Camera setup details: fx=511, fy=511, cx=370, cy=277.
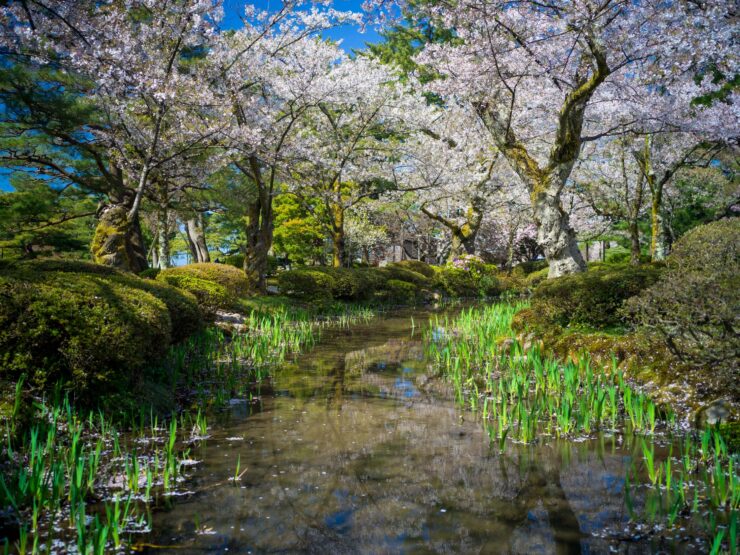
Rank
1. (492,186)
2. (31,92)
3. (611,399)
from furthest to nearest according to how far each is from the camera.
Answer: (492,186), (31,92), (611,399)

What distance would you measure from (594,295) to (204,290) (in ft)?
25.4

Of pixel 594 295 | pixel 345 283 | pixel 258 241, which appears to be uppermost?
pixel 258 241

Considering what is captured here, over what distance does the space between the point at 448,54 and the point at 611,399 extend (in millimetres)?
9218

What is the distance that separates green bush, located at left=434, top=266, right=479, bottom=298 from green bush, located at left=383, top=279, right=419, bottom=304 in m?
2.69

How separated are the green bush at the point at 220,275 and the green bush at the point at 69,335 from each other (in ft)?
22.7

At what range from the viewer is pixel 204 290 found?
1101 centimetres

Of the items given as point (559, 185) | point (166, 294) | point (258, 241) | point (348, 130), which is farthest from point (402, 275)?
point (166, 294)

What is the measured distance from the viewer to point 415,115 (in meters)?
20.2

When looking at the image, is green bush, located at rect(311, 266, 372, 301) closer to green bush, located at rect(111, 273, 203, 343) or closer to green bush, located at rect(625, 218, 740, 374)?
green bush, located at rect(111, 273, 203, 343)

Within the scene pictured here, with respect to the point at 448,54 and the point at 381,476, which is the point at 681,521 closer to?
the point at 381,476

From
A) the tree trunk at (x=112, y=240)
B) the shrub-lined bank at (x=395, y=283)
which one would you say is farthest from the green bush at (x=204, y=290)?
the shrub-lined bank at (x=395, y=283)

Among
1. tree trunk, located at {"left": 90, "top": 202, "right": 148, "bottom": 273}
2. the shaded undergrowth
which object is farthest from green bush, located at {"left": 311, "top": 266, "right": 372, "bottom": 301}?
the shaded undergrowth

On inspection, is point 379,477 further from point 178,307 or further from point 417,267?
point 417,267

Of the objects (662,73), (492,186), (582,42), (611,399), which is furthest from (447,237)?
(611,399)
